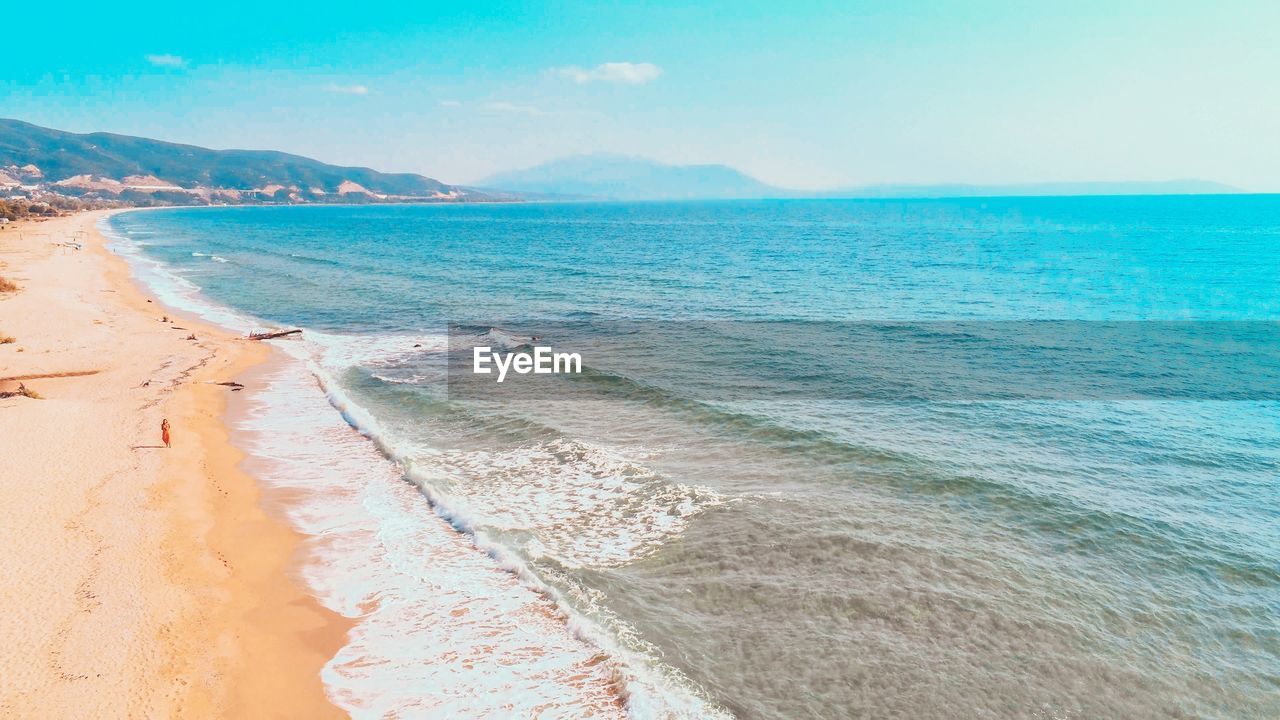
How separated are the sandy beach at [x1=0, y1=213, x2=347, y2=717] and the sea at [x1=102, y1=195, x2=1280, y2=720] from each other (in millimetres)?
940

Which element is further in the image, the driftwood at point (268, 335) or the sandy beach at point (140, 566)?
the driftwood at point (268, 335)

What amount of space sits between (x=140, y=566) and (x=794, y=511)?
46.8 ft

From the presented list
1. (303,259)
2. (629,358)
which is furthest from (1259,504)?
(303,259)

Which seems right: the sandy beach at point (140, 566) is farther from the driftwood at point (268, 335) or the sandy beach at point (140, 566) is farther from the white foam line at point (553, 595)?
the driftwood at point (268, 335)

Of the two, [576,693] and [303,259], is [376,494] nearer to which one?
[576,693]

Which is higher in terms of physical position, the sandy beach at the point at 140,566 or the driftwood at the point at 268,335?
the driftwood at the point at 268,335

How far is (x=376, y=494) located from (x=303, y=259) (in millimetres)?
72347

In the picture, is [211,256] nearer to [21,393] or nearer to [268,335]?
[268,335]

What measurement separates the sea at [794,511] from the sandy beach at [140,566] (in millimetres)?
940

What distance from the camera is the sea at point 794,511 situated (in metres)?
11.6

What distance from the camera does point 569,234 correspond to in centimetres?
12512

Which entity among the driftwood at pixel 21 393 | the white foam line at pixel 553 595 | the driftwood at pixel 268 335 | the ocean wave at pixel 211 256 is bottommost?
the white foam line at pixel 553 595

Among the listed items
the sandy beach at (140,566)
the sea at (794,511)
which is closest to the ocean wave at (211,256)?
the sea at (794,511)

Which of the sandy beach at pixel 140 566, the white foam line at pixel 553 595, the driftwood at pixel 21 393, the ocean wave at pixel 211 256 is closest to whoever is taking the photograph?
the white foam line at pixel 553 595
